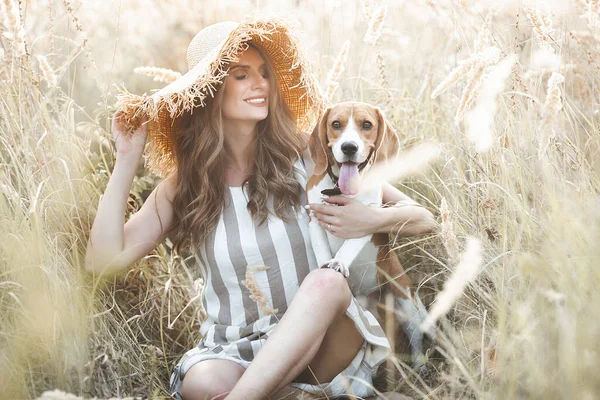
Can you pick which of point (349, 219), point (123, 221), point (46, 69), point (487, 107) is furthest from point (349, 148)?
point (46, 69)

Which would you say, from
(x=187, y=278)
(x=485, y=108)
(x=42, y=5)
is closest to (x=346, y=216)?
(x=485, y=108)

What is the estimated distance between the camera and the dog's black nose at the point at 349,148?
9.46 feet

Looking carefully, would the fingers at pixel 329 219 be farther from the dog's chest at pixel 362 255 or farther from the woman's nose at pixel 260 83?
the woman's nose at pixel 260 83

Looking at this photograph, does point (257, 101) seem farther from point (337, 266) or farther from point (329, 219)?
point (337, 266)

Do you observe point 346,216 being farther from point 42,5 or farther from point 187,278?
point 42,5

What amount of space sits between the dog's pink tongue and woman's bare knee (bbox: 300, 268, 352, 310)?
50 cm

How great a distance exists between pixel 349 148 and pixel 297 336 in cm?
94

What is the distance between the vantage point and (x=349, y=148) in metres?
2.89

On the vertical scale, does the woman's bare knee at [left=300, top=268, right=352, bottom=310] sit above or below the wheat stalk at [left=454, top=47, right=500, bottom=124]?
below

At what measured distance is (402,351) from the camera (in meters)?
3.04

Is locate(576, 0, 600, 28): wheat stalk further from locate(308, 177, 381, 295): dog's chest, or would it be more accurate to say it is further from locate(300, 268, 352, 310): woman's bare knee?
locate(300, 268, 352, 310): woman's bare knee

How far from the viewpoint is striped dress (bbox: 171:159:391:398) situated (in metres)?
2.76

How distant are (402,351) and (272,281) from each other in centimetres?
73

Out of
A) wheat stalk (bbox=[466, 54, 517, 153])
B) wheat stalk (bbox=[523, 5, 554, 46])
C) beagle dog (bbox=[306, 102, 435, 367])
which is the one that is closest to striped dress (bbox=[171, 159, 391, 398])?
beagle dog (bbox=[306, 102, 435, 367])
